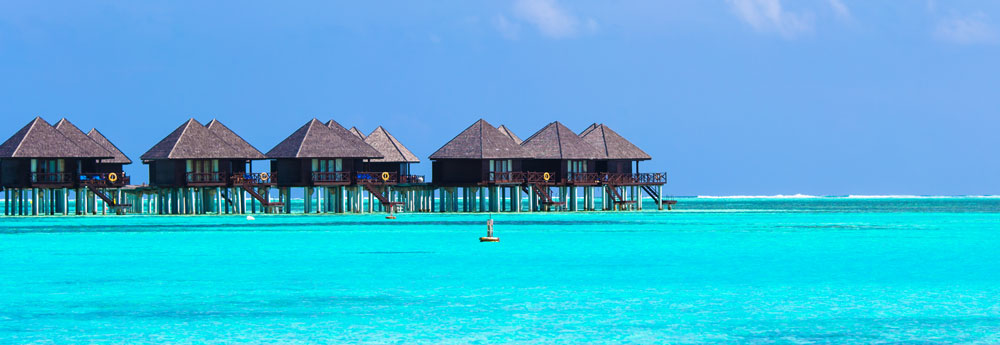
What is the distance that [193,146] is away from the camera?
251 ft

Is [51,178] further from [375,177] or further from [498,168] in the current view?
[498,168]

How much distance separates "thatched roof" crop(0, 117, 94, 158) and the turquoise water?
98.1ft

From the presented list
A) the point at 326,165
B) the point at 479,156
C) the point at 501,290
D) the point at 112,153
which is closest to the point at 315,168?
the point at 326,165

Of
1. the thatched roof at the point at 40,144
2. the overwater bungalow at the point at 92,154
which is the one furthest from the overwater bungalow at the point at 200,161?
the thatched roof at the point at 40,144

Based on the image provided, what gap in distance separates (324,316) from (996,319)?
949 centimetres

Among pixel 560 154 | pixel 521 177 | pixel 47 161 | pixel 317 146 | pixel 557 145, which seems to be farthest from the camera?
pixel 557 145

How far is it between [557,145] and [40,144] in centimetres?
2841

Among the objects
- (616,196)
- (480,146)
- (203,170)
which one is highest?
(480,146)

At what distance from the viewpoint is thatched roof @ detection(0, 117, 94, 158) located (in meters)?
73.4

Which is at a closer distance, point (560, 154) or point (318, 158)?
point (318, 158)

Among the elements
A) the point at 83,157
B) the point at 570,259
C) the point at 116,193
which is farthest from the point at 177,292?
the point at 116,193

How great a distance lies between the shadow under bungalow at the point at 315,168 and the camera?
7531 centimetres

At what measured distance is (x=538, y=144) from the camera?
82562mm

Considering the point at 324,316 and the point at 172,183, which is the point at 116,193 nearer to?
the point at 172,183
